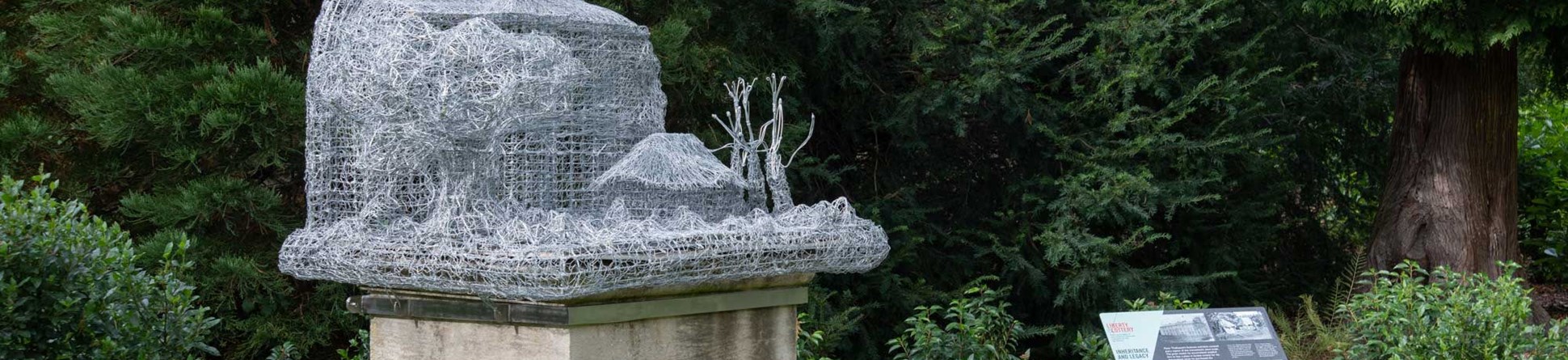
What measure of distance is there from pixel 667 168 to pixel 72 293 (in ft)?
5.55

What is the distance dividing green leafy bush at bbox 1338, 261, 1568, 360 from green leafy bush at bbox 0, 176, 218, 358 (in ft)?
14.8

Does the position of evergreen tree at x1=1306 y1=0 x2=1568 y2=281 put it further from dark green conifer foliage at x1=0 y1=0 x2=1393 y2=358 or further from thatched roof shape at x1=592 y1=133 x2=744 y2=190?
thatched roof shape at x1=592 y1=133 x2=744 y2=190

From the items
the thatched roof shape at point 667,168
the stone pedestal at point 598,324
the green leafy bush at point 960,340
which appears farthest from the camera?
the green leafy bush at point 960,340

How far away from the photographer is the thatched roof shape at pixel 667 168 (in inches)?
164

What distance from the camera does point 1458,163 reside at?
7.25 meters

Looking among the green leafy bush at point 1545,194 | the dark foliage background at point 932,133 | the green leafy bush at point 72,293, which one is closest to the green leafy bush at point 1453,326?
the dark foliage background at point 932,133

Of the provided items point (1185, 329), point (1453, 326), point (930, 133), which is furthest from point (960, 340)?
point (930, 133)

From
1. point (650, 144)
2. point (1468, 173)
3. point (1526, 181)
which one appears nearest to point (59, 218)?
point (650, 144)

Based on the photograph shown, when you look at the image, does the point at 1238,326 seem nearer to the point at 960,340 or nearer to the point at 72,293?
the point at 960,340

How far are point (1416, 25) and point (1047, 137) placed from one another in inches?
84.6

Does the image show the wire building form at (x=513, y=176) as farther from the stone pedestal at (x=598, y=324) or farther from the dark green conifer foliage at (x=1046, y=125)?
the dark green conifer foliage at (x=1046, y=125)

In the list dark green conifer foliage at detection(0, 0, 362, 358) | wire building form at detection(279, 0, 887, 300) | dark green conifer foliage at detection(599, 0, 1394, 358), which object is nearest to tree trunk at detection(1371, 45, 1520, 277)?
dark green conifer foliage at detection(599, 0, 1394, 358)

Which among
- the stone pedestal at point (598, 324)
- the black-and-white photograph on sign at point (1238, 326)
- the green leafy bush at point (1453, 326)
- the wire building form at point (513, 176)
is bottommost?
the green leafy bush at point (1453, 326)

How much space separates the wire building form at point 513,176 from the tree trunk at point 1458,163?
432 centimetres
